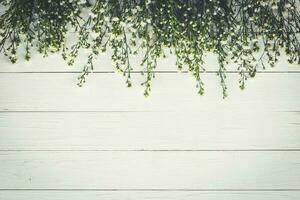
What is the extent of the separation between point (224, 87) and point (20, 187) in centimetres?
94

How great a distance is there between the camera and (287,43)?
55.8 inches

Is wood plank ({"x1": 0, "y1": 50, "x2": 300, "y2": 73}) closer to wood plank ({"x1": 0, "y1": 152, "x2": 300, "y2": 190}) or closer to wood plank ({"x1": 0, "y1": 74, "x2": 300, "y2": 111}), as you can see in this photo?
wood plank ({"x1": 0, "y1": 74, "x2": 300, "y2": 111})

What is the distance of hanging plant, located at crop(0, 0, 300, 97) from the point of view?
1.39 m

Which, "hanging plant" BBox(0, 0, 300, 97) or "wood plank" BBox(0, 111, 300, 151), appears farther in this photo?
"wood plank" BBox(0, 111, 300, 151)

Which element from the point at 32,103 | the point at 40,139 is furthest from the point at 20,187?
the point at 32,103

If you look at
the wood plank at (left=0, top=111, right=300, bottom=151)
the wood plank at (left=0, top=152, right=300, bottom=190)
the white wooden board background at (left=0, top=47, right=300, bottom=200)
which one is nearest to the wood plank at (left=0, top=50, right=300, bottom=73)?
the white wooden board background at (left=0, top=47, right=300, bottom=200)

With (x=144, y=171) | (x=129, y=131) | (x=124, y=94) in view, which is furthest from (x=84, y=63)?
(x=144, y=171)

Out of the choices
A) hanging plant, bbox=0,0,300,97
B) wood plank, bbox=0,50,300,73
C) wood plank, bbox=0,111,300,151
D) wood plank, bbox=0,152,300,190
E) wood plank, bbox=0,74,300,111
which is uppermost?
hanging plant, bbox=0,0,300,97

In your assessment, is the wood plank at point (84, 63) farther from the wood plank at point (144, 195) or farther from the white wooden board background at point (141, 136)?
the wood plank at point (144, 195)

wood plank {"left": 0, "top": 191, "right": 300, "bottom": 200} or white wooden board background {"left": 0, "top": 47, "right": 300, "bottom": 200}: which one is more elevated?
white wooden board background {"left": 0, "top": 47, "right": 300, "bottom": 200}

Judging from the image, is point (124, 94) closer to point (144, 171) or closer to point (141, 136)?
point (141, 136)

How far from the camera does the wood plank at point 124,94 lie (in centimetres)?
151

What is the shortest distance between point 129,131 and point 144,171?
178mm

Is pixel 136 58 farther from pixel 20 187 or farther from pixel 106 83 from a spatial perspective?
pixel 20 187
